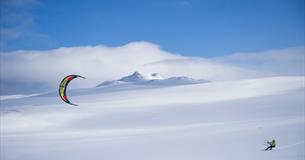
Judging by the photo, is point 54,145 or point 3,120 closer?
point 54,145

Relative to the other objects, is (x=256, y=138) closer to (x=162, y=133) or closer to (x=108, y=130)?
(x=162, y=133)

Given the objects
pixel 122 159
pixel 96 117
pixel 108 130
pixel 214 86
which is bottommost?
pixel 122 159

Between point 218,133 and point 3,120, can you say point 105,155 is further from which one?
point 3,120

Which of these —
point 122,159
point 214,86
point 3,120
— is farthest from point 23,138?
point 214,86

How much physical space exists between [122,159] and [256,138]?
9062 millimetres

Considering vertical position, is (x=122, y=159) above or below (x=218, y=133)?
below

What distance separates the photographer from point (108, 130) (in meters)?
34.8

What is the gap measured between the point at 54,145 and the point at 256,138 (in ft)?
43.1

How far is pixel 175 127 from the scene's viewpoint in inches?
1325

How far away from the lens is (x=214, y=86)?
70.9 meters

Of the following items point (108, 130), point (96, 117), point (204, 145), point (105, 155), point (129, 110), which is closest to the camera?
point (105, 155)

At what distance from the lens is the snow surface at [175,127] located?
20453mm

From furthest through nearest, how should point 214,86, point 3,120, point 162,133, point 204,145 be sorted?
point 214,86
point 3,120
point 162,133
point 204,145

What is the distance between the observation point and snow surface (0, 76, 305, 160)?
20453 mm
